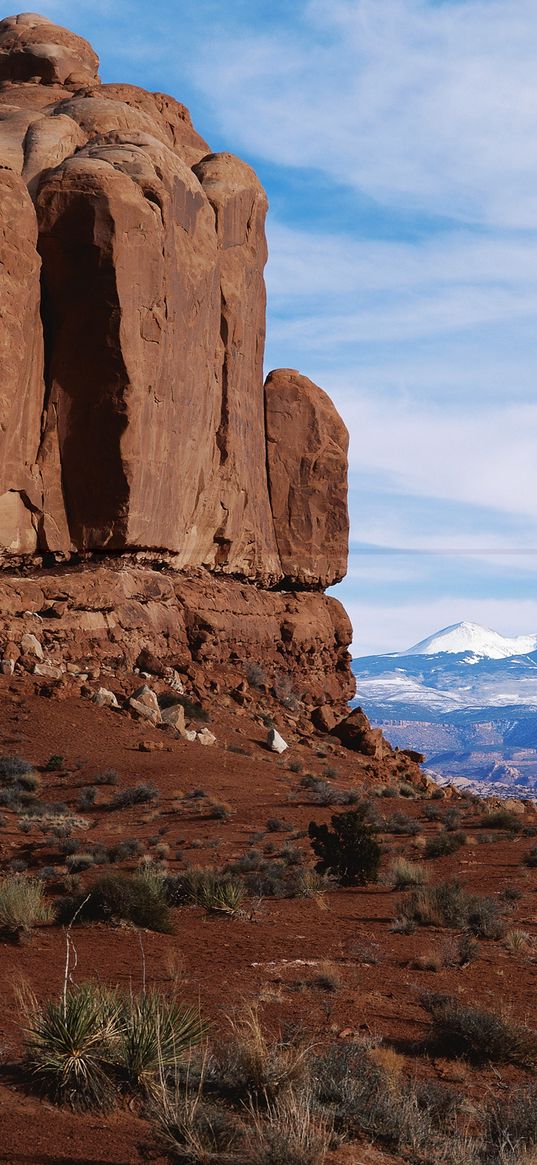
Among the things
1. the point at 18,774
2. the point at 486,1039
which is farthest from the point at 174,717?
the point at 486,1039

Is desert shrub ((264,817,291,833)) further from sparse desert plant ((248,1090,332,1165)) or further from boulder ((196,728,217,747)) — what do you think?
sparse desert plant ((248,1090,332,1165))

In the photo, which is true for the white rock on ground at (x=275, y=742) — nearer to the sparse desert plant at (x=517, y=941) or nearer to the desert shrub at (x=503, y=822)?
the desert shrub at (x=503, y=822)

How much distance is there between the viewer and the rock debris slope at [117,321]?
2977 centimetres

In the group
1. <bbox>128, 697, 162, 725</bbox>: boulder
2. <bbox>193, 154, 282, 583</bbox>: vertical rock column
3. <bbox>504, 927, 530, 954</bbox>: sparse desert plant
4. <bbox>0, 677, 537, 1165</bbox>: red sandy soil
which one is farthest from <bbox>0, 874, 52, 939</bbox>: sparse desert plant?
<bbox>193, 154, 282, 583</bbox>: vertical rock column

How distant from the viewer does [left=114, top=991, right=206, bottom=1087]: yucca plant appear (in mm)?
6820

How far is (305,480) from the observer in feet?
147

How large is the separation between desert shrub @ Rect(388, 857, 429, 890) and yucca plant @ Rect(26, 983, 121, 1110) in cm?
930

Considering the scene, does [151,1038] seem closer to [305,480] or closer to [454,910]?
[454,910]

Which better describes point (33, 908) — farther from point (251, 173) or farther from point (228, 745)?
point (251, 173)

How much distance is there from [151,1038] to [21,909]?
17.1 feet

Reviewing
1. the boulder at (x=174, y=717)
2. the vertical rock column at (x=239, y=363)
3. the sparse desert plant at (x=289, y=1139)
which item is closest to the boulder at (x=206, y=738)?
the boulder at (x=174, y=717)

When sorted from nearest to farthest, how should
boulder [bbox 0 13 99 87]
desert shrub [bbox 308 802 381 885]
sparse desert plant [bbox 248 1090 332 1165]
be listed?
sparse desert plant [bbox 248 1090 332 1165] → desert shrub [bbox 308 802 381 885] → boulder [bbox 0 13 99 87]

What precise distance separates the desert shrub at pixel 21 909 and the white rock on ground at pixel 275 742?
17555 mm

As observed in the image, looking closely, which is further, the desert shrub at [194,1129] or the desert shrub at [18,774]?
the desert shrub at [18,774]
